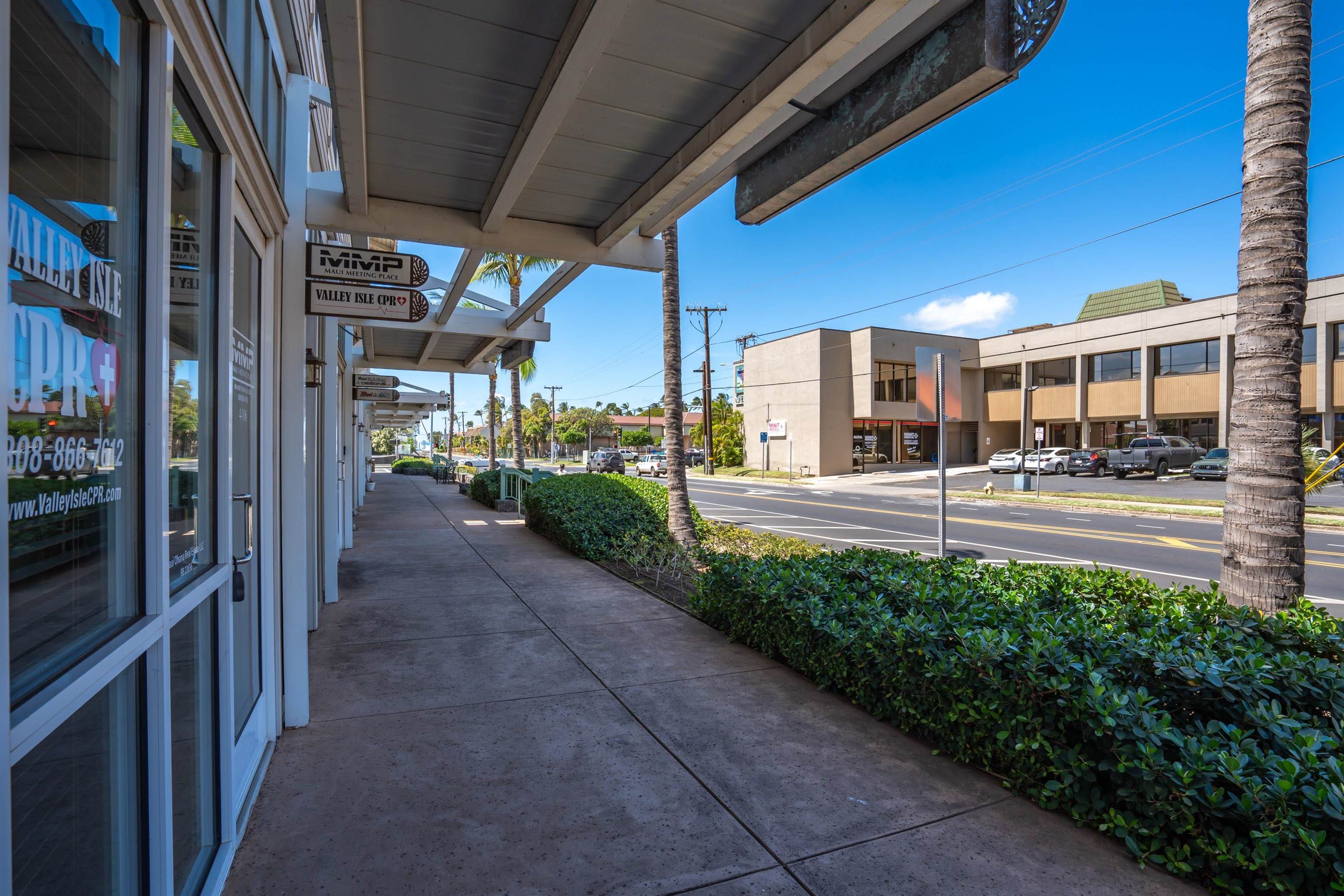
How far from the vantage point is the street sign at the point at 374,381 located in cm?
1202

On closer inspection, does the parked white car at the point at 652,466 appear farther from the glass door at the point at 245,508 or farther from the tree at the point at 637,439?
the tree at the point at 637,439

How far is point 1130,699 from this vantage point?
9.93ft

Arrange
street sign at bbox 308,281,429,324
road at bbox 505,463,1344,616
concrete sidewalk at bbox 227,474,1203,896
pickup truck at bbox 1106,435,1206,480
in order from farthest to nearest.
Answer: pickup truck at bbox 1106,435,1206,480 < road at bbox 505,463,1344,616 < street sign at bbox 308,281,429,324 < concrete sidewalk at bbox 227,474,1203,896

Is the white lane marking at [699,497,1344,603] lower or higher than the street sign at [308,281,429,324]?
lower

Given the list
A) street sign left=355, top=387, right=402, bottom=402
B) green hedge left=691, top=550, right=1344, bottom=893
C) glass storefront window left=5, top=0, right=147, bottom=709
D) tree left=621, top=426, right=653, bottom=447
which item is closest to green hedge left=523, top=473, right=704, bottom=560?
street sign left=355, top=387, right=402, bottom=402

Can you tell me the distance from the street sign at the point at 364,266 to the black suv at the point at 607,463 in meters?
36.0

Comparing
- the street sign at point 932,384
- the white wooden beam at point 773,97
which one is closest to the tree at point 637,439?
the street sign at point 932,384

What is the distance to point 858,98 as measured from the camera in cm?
331

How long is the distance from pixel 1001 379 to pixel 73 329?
164 ft

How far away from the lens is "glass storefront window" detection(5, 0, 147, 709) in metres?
1.34

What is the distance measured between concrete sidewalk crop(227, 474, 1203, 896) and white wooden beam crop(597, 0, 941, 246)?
3300 mm

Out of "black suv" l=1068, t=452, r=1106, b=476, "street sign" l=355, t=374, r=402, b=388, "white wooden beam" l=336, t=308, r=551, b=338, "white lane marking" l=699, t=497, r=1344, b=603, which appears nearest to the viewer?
"white wooden beam" l=336, t=308, r=551, b=338

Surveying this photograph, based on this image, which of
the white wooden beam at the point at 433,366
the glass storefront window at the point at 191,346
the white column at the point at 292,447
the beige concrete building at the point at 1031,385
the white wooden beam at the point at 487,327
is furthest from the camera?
the beige concrete building at the point at 1031,385

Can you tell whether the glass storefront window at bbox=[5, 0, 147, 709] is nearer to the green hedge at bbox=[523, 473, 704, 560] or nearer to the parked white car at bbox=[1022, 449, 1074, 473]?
the green hedge at bbox=[523, 473, 704, 560]
